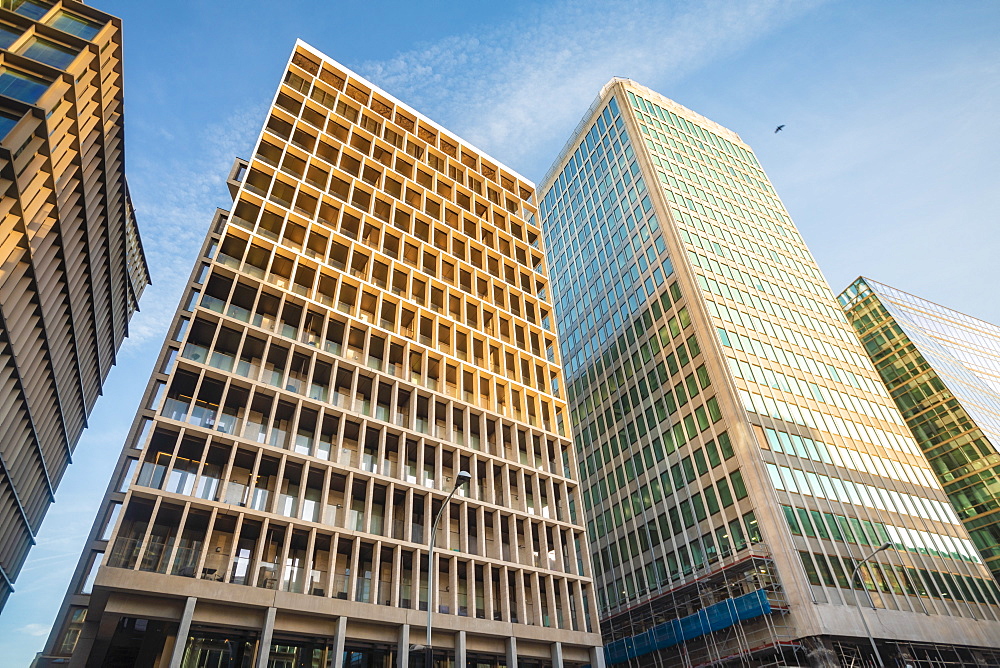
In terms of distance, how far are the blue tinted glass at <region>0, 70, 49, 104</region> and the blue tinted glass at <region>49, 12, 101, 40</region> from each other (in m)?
6.02

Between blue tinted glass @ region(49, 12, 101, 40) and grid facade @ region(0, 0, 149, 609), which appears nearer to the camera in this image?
grid facade @ region(0, 0, 149, 609)

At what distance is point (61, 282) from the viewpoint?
43.7 m

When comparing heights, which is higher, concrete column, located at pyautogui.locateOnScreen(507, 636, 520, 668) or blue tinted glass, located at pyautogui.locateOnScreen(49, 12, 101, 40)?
blue tinted glass, located at pyautogui.locateOnScreen(49, 12, 101, 40)

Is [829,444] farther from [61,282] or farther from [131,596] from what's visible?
[61,282]

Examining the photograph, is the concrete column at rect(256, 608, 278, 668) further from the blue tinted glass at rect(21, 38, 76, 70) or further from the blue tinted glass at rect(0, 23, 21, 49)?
the blue tinted glass at rect(0, 23, 21, 49)

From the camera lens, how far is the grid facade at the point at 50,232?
3161 centimetres

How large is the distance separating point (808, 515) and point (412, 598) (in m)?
28.6

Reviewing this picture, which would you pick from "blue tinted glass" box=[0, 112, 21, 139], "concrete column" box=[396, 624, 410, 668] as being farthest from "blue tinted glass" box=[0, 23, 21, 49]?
"concrete column" box=[396, 624, 410, 668]

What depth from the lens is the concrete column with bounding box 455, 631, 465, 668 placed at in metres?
28.7

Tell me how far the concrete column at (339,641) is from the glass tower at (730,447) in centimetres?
2556

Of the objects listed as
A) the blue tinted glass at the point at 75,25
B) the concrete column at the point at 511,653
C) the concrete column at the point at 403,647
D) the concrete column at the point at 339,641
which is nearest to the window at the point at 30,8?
the blue tinted glass at the point at 75,25

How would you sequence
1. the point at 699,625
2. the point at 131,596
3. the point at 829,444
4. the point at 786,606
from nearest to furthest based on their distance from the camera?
the point at 131,596 → the point at 786,606 → the point at 699,625 → the point at 829,444

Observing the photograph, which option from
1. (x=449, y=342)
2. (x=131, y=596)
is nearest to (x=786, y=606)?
(x=449, y=342)

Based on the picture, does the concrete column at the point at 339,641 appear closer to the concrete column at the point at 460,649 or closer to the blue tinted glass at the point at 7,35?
the concrete column at the point at 460,649
